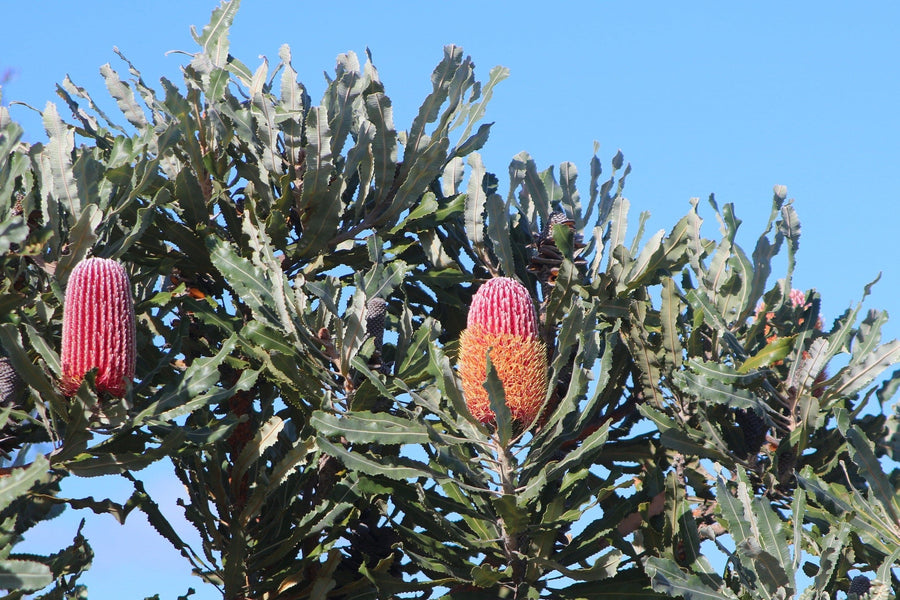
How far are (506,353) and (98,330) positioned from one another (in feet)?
6.37

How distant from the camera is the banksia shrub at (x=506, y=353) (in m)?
5.18

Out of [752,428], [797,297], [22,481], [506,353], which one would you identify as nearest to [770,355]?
[752,428]

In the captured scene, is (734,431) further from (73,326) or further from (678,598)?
(73,326)

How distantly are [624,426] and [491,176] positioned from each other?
75.6 inches

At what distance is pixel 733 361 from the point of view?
6.47 m

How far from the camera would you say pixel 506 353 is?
5.18 metres

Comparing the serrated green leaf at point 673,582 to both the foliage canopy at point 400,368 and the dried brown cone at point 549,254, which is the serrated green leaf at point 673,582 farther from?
the dried brown cone at point 549,254

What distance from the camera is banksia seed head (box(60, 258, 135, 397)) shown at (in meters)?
5.09

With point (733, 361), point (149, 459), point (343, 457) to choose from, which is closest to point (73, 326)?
point (149, 459)

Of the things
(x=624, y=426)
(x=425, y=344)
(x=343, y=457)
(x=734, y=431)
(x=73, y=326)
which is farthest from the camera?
(x=624, y=426)

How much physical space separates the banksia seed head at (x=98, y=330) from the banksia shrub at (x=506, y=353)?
164cm

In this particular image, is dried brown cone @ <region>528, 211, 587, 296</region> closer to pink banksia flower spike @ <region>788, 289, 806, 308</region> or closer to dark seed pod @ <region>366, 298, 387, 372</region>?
dark seed pod @ <region>366, 298, 387, 372</region>

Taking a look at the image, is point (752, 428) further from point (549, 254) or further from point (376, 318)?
point (376, 318)

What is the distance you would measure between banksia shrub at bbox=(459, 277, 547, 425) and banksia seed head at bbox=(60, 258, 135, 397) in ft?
5.39
